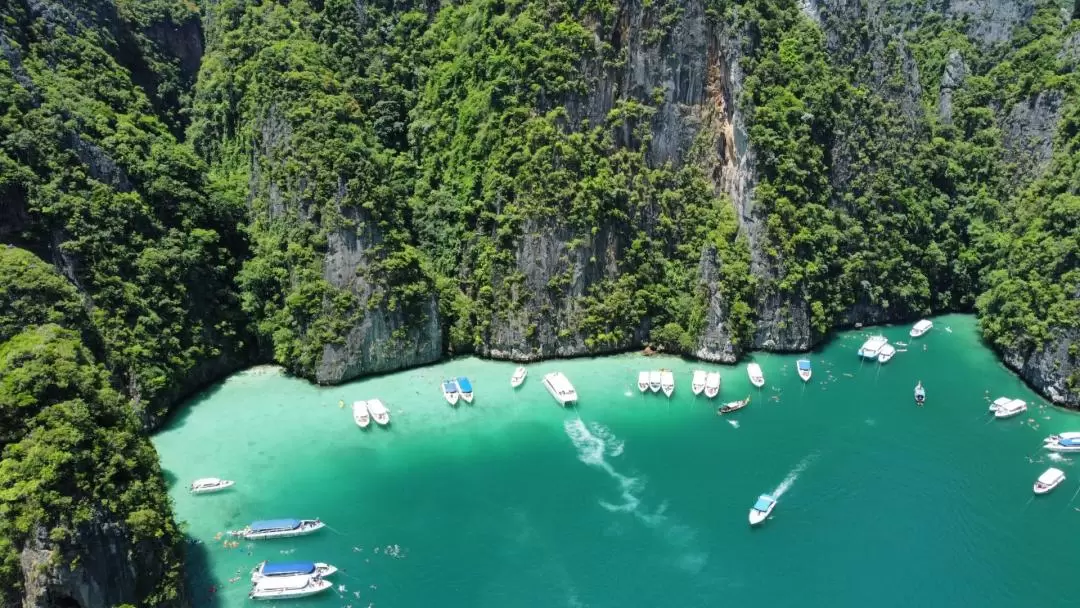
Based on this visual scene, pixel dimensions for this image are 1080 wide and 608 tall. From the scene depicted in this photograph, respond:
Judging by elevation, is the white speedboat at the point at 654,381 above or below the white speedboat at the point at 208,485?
above

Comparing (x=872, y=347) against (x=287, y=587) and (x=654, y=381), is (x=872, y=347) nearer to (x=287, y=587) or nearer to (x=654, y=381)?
(x=654, y=381)

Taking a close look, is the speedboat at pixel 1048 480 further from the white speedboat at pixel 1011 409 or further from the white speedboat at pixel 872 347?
the white speedboat at pixel 872 347

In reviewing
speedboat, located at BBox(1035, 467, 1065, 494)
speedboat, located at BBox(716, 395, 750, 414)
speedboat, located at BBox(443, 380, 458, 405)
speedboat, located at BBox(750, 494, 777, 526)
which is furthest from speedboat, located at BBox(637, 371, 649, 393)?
speedboat, located at BBox(1035, 467, 1065, 494)

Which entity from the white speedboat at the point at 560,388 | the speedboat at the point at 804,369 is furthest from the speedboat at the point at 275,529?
the speedboat at the point at 804,369

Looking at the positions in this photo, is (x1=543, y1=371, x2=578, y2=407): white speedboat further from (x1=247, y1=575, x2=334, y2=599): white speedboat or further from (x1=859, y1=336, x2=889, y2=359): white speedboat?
(x1=859, y1=336, x2=889, y2=359): white speedboat

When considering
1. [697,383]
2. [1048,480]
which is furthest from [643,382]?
[1048,480]

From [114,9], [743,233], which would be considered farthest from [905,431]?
[114,9]
